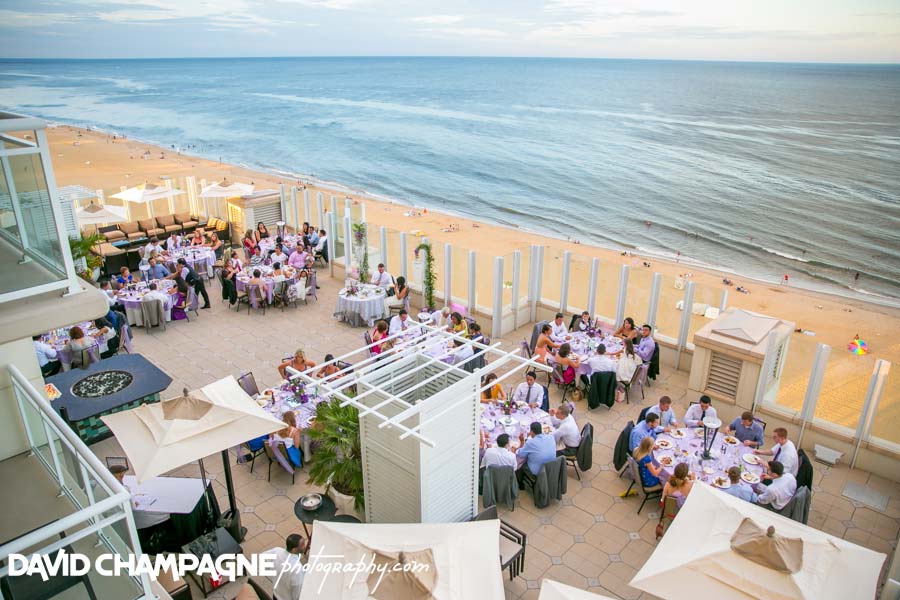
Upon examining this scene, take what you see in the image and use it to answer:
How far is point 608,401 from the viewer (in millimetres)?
11883

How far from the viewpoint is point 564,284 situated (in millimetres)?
14633

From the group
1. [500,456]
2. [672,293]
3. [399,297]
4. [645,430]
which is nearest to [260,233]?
[399,297]

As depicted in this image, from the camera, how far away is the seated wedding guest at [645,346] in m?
12.5

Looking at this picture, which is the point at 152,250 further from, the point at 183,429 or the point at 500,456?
the point at 500,456

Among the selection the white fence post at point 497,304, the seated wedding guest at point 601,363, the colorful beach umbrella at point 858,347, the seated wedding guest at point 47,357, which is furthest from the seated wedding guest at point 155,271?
the colorful beach umbrella at point 858,347

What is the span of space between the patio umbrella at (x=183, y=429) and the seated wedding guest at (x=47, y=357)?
5.74 meters

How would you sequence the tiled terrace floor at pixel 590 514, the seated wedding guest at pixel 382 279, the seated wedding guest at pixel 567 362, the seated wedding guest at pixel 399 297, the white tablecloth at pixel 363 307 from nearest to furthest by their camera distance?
1. the tiled terrace floor at pixel 590 514
2. the seated wedding guest at pixel 567 362
3. the white tablecloth at pixel 363 307
4. the seated wedding guest at pixel 399 297
5. the seated wedding guest at pixel 382 279

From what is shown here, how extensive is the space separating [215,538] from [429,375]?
3438mm

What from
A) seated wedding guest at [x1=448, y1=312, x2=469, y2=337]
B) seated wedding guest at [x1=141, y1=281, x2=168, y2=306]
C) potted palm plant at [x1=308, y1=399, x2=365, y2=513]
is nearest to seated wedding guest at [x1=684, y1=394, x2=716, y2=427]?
seated wedding guest at [x1=448, y1=312, x2=469, y2=337]

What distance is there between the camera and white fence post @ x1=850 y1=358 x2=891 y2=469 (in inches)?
388

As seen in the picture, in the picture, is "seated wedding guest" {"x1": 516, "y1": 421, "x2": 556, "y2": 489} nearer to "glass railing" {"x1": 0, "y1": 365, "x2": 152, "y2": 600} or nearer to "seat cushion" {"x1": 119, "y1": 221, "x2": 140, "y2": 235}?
"glass railing" {"x1": 0, "y1": 365, "x2": 152, "y2": 600}

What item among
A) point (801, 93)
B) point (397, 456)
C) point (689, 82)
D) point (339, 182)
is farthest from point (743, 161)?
point (689, 82)

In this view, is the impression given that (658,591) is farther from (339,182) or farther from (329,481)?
(339,182)

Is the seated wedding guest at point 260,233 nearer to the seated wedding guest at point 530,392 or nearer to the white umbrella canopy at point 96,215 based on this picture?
the white umbrella canopy at point 96,215
